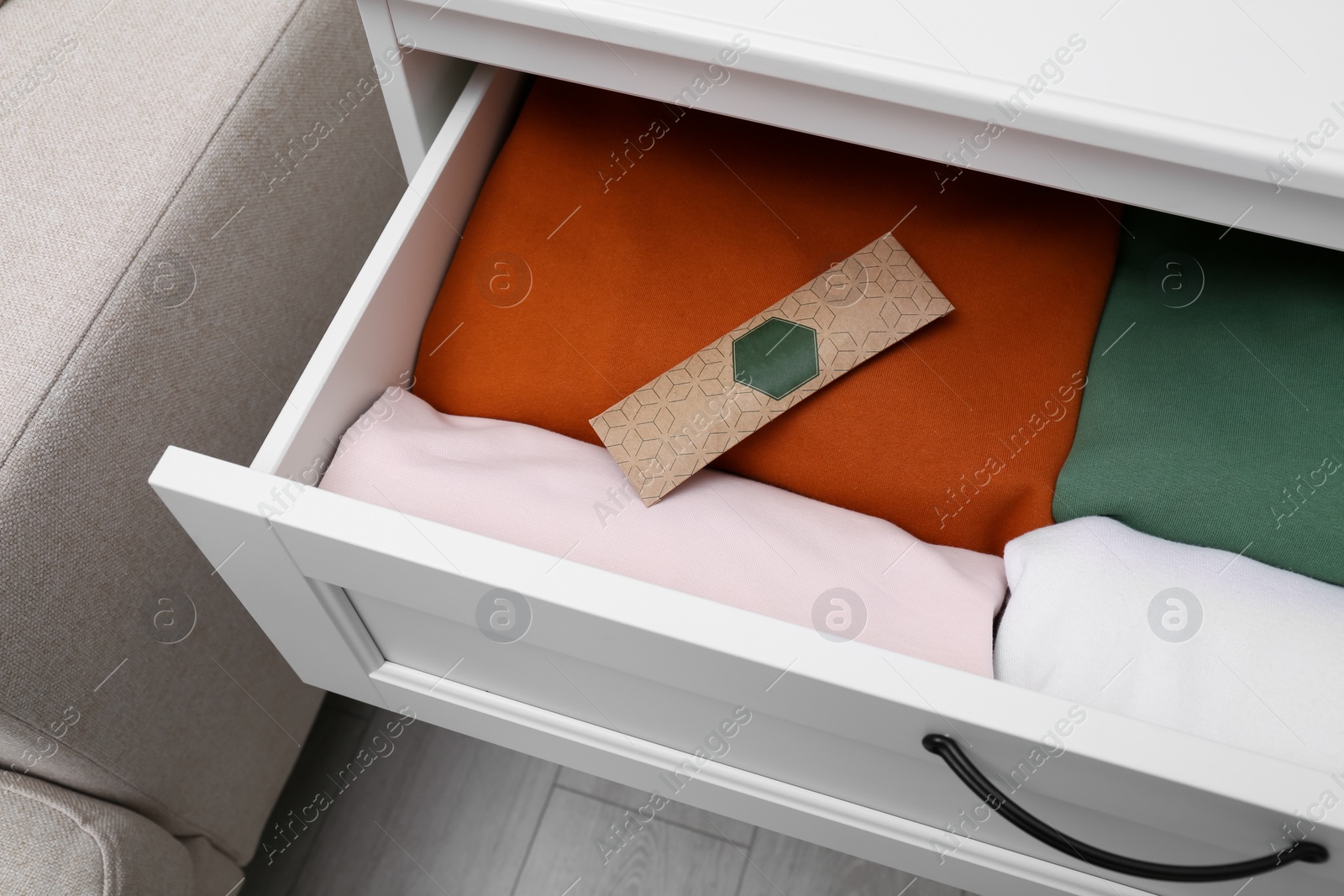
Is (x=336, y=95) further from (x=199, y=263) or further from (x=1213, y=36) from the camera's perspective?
(x=1213, y=36)

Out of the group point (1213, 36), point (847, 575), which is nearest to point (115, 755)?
point (847, 575)

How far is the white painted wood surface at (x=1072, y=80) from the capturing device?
1.39 feet

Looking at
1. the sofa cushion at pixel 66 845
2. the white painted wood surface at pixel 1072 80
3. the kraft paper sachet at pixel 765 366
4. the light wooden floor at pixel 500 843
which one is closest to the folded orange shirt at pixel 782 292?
the kraft paper sachet at pixel 765 366

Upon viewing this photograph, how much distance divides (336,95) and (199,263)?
20cm

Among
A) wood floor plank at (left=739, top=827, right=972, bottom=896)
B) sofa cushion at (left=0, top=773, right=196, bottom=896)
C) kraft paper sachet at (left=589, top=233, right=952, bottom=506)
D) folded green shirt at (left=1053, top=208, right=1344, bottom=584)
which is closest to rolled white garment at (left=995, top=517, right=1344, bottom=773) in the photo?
folded green shirt at (left=1053, top=208, right=1344, bottom=584)

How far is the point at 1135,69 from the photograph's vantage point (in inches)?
17.2

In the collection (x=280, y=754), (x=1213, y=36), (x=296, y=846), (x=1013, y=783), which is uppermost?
(x=1213, y=36)

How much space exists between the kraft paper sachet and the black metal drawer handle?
8.7 inches

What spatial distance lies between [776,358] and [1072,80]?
0.22 meters

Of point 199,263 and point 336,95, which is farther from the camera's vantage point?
point 336,95

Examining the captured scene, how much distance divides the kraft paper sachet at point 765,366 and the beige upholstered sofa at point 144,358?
304 mm

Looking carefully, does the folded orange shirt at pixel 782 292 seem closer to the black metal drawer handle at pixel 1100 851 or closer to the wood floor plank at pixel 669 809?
the black metal drawer handle at pixel 1100 851

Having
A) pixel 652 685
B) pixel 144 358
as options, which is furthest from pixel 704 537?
pixel 144 358

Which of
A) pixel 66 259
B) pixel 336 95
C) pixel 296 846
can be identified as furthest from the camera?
pixel 296 846
